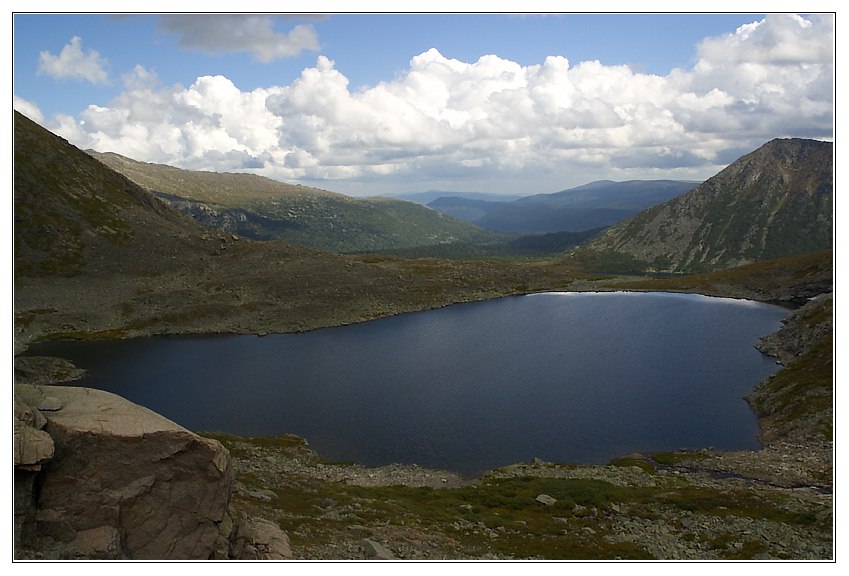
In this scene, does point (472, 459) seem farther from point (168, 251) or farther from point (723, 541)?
point (168, 251)

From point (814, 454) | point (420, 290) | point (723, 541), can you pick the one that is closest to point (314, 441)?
point (723, 541)

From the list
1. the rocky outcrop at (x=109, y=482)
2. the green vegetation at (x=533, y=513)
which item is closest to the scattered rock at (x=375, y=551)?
the green vegetation at (x=533, y=513)

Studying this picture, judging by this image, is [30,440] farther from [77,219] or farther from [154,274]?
[77,219]

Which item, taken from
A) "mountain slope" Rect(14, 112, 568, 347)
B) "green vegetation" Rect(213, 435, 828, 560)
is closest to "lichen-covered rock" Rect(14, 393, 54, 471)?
"green vegetation" Rect(213, 435, 828, 560)

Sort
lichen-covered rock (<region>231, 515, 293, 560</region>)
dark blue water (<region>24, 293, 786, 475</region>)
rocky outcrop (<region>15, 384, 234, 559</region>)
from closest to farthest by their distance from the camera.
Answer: rocky outcrop (<region>15, 384, 234, 559</region>), lichen-covered rock (<region>231, 515, 293, 560</region>), dark blue water (<region>24, 293, 786, 475</region>)

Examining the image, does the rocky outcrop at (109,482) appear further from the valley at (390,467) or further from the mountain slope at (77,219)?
the mountain slope at (77,219)

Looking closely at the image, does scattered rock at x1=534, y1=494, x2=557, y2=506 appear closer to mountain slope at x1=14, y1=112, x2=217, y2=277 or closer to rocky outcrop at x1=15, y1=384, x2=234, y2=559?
rocky outcrop at x1=15, y1=384, x2=234, y2=559

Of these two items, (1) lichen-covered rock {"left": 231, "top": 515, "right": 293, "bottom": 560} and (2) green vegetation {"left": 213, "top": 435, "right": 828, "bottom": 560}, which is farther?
(2) green vegetation {"left": 213, "top": 435, "right": 828, "bottom": 560}
